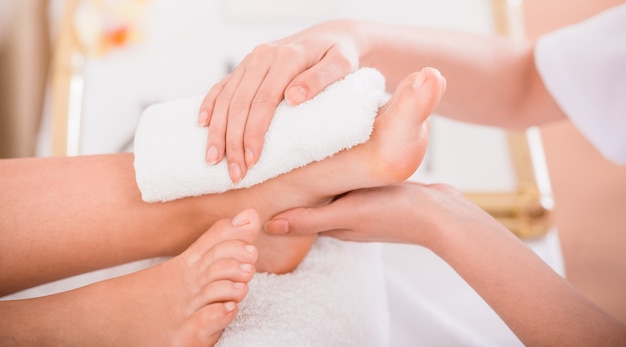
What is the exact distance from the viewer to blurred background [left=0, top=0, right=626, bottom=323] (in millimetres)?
1271

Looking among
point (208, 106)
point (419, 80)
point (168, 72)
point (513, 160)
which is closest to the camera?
point (419, 80)

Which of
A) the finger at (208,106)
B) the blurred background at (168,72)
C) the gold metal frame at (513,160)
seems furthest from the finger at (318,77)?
the gold metal frame at (513,160)

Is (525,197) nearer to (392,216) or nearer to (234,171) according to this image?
(392,216)

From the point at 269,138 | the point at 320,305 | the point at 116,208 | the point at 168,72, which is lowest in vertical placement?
the point at 320,305

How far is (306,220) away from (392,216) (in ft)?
0.39

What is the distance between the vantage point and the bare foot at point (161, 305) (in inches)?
26.8

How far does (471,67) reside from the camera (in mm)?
1007

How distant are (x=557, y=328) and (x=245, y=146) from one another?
45 cm

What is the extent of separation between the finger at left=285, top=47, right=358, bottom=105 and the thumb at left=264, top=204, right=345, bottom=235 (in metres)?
0.16

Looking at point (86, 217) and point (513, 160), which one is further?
point (513, 160)

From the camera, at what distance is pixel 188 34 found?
4.59ft

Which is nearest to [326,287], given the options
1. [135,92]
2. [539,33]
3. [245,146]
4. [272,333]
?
[272,333]

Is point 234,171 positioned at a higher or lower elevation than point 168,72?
lower

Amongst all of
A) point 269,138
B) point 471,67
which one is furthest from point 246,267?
point 471,67
